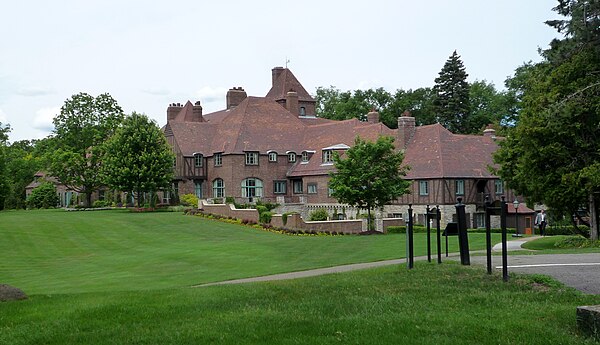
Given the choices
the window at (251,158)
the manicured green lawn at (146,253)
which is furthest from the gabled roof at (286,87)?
the manicured green lawn at (146,253)

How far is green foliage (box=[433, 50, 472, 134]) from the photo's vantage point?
284 ft

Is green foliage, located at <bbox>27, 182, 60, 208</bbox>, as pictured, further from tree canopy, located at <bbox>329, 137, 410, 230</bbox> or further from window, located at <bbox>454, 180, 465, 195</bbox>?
window, located at <bbox>454, 180, 465, 195</bbox>

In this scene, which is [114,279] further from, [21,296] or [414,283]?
A: [414,283]

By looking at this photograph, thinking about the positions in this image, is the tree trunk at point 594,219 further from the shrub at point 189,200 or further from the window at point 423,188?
the shrub at point 189,200

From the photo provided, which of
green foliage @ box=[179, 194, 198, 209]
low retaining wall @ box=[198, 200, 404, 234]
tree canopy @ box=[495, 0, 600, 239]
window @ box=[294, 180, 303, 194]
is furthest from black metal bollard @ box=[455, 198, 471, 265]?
window @ box=[294, 180, 303, 194]

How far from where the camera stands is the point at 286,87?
78.6m

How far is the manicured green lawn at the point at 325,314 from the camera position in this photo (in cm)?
786

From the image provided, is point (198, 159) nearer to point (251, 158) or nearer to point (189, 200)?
point (189, 200)

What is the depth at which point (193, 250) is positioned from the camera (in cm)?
3002

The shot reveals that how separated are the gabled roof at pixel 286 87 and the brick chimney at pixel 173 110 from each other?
1238 cm

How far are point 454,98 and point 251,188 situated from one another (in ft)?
124

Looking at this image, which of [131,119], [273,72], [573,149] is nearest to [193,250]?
[573,149]

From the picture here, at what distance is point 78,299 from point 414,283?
6391 mm

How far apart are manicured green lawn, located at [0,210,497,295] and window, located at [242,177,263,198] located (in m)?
11.7
